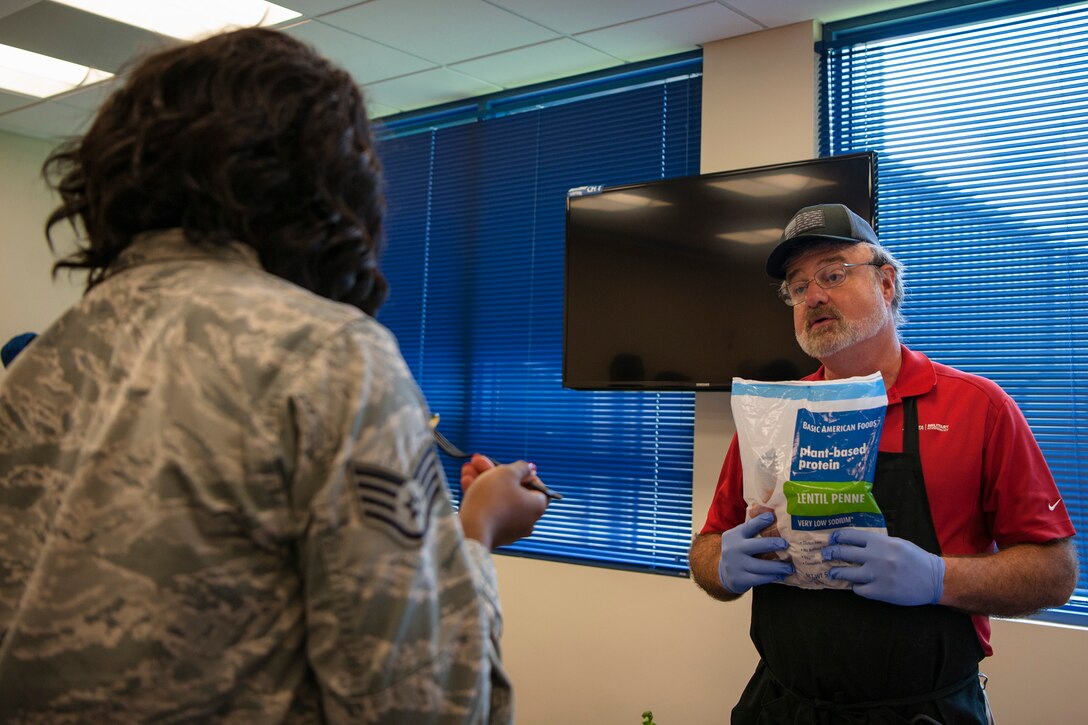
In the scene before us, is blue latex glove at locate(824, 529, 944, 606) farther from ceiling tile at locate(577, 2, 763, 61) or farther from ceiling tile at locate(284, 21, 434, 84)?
ceiling tile at locate(284, 21, 434, 84)

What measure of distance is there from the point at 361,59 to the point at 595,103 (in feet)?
3.27

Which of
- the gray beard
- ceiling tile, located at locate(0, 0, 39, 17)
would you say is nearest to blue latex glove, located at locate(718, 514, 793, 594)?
the gray beard

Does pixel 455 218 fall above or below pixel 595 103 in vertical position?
below

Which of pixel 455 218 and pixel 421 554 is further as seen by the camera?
pixel 455 218

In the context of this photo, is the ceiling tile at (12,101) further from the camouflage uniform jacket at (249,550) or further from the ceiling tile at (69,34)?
the camouflage uniform jacket at (249,550)

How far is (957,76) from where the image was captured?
10.2ft

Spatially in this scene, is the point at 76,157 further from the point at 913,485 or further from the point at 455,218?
the point at 455,218

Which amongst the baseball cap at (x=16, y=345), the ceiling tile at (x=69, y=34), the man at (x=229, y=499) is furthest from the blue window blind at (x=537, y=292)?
the man at (x=229, y=499)

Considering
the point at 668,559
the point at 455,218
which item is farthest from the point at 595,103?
the point at 668,559

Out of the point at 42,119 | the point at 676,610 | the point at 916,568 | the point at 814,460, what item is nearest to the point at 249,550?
the point at 814,460

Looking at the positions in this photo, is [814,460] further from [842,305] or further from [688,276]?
[688,276]

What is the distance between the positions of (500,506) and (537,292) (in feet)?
9.89

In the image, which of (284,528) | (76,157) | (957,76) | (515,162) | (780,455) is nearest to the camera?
(284,528)

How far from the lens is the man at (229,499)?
0.79 m
